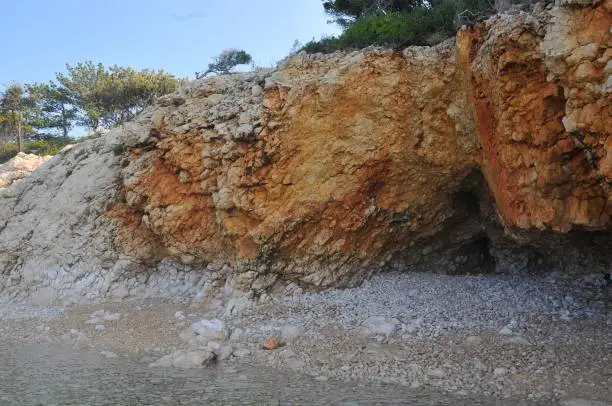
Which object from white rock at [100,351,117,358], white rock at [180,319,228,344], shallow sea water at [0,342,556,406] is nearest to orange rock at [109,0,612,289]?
white rock at [180,319,228,344]

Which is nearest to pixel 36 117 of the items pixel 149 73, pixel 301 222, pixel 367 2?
Result: pixel 149 73

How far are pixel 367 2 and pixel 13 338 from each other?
52.3 ft

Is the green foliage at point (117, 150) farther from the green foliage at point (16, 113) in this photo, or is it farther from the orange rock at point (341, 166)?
the green foliage at point (16, 113)

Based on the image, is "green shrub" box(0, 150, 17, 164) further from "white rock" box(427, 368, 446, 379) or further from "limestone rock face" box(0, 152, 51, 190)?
"white rock" box(427, 368, 446, 379)

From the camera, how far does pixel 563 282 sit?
34.6 ft

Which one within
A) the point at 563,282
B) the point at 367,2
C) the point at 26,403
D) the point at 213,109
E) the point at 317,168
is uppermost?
the point at 367,2

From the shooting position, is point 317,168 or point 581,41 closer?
point 581,41

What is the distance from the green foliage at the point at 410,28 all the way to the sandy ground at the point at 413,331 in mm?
5482

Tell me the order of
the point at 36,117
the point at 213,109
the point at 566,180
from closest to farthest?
the point at 566,180 → the point at 213,109 → the point at 36,117

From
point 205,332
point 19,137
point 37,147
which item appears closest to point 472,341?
point 205,332

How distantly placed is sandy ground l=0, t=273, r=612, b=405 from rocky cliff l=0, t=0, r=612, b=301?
83 cm

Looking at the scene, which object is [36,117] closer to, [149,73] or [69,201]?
[149,73]

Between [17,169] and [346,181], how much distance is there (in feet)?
61.6

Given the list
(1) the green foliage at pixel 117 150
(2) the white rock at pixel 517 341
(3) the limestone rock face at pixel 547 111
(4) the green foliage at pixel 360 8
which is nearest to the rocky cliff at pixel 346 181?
(3) the limestone rock face at pixel 547 111
